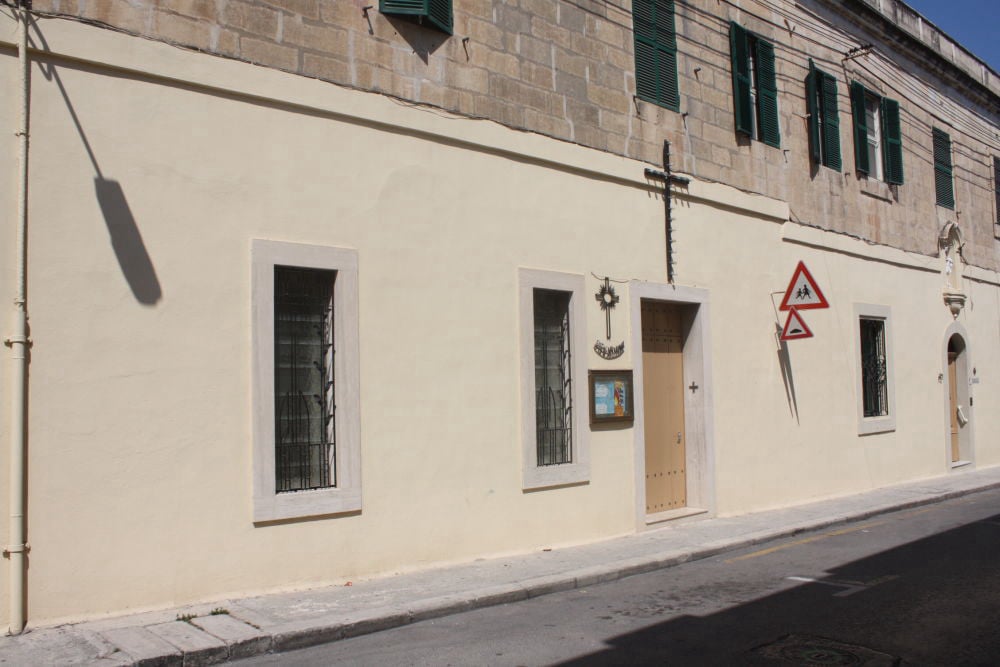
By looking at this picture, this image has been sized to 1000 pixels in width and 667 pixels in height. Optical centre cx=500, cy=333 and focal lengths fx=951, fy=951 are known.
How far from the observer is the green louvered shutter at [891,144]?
16.3 metres

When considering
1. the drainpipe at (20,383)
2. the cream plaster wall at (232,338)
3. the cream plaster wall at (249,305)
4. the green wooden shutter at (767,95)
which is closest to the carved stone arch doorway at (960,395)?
the green wooden shutter at (767,95)

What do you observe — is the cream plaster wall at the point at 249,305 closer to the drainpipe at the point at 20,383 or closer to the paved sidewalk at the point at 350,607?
the drainpipe at the point at 20,383

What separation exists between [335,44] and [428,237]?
1825 millimetres

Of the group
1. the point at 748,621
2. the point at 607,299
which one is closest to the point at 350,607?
the point at 748,621

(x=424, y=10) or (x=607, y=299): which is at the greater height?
(x=424, y=10)

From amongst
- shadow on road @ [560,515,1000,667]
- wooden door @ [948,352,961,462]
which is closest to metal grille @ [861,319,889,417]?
wooden door @ [948,352,961,462]

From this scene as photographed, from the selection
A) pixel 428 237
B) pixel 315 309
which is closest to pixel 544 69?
pixel 428 237

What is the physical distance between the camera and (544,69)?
32.3 feet

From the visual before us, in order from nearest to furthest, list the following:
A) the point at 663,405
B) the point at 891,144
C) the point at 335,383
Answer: the point at 335,383, the point at 663,405, the point at 891,144

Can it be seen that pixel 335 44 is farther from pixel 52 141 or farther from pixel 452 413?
pixel 452 413

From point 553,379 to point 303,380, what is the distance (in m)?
3.02

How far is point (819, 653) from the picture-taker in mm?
5840

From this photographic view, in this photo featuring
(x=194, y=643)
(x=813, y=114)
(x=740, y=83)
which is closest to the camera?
(x=194, y=643)

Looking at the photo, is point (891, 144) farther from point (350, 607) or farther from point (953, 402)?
point (350, 607)
